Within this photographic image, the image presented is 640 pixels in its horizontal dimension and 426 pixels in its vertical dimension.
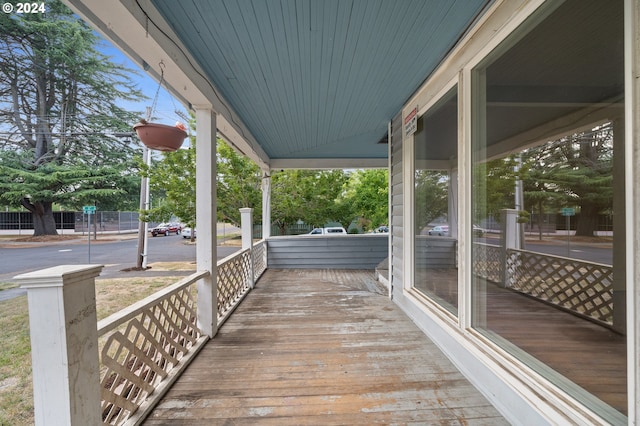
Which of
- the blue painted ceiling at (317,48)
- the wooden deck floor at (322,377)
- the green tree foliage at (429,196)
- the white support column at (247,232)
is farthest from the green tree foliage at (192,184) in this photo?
the green tree foliage at (429,196)

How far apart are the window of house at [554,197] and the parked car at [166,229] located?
57.5 ft

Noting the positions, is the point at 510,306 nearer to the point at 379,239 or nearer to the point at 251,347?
the point at 251,347

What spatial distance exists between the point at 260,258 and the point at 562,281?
4.72 m

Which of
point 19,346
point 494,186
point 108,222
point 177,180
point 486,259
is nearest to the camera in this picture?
point 494,186

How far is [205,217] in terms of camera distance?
253cm

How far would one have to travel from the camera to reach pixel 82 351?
1.10 meters

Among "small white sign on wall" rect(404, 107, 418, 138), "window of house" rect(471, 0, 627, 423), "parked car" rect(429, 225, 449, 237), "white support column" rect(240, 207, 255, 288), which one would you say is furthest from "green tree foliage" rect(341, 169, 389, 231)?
"window of house" rect(471, 0, 627, 423)

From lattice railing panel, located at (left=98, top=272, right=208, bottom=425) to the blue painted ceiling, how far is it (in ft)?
6.15

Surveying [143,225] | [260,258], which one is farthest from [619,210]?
[143,225]

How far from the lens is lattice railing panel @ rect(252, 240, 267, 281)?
5.08 metres

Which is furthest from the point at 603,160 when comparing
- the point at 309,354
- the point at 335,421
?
the point at 309,354

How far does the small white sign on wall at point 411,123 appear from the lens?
287 cm

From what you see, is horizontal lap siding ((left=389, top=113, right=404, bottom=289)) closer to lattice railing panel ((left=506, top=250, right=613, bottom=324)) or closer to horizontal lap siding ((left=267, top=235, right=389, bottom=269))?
lattice railing panel ((left=506, top=250, right=613, bottom=324))

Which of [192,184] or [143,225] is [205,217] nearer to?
[192,184]
